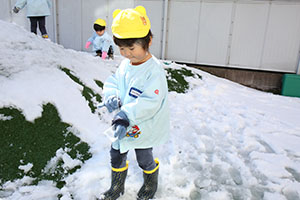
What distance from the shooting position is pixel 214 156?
2.67 metres

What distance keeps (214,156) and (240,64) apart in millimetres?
5955

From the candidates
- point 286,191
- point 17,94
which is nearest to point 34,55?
point 17,94

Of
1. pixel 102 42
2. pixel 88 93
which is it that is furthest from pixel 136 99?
pixel 102 42

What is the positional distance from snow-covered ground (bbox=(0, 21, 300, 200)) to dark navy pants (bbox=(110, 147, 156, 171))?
0.30 meters

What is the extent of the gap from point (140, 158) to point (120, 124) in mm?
414

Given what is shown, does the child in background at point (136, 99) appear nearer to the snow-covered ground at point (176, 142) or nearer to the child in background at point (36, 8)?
the snow-covered ground at point (176, 142)

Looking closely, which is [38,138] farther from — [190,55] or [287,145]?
[190,55]

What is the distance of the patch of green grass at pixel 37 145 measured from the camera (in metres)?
2.05

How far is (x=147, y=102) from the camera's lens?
1.56 metres

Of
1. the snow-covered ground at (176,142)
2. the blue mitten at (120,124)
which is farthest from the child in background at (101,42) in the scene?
the blue mitten at (120,124)

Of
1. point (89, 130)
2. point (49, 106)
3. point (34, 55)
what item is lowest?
point (89, 130)

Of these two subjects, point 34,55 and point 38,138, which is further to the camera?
point 34,55

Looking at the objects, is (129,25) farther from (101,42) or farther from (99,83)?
(101,42)

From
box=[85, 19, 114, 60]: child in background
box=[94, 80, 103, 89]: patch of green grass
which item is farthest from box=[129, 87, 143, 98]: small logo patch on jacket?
box=[85, 19, 114, 60]: child in background
